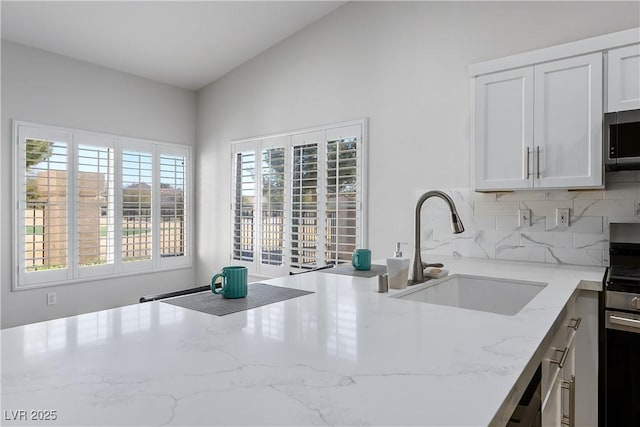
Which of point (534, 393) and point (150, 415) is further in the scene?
point (534, 393)

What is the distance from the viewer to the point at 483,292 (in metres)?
1.89

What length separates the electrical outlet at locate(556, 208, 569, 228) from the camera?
7.97 ft

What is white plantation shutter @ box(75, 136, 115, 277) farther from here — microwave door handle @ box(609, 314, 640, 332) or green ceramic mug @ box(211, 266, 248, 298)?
microwave door handle @ box(609, 314, 640, 332)

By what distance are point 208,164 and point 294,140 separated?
4.78ft

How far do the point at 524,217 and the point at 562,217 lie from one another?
212mm

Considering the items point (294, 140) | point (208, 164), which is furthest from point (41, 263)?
point (294, 140)

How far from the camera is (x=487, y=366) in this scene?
781 mm

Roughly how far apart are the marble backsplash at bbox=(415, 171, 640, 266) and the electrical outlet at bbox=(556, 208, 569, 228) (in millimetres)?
21

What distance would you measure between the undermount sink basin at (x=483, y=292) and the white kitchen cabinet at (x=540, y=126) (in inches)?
29.3

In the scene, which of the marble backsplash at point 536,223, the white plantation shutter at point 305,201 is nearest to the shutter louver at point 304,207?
the white plantation shutter at point 305,201

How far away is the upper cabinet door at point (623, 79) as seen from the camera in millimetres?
1987

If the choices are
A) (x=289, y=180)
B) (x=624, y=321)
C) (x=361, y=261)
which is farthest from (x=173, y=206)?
(x=624, y=321)

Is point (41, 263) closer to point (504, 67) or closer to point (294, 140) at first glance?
point (294, 140)

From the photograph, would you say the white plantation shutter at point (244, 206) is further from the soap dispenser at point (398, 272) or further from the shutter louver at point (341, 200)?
the soap dispenser at point (398, 272)
